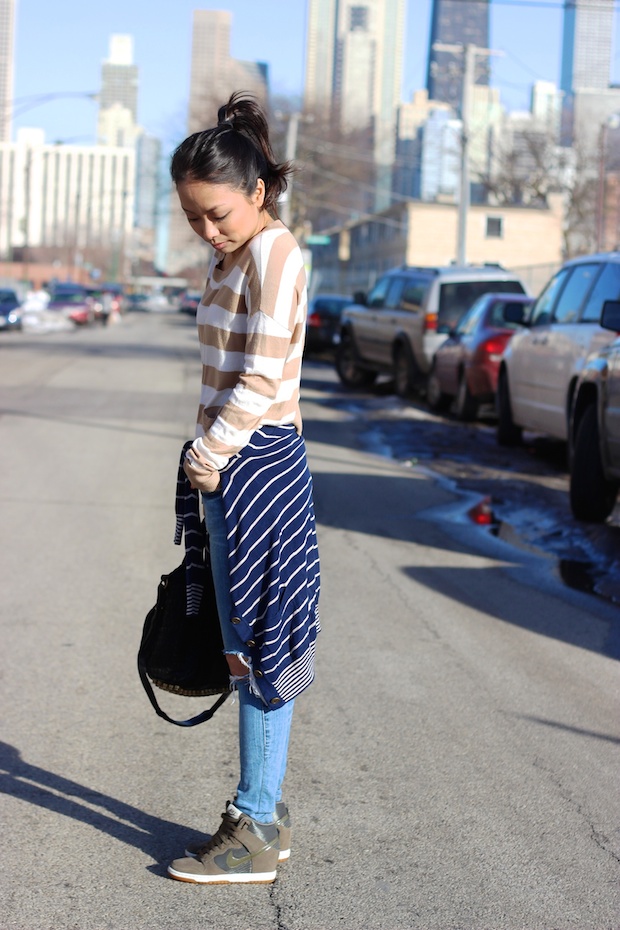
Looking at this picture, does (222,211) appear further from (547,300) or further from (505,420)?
(505,420)

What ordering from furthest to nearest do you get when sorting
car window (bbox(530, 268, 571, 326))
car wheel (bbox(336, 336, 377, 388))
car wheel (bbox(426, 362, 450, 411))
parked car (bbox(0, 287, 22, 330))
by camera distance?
parked car (bbox(0, 287, 22, 330)) < car wheel (bbox(336, 336, 377, 388)) < car wheel (bbox(426, 362, 450, 411)) < car window (bbox(530, 268, 571, 326))

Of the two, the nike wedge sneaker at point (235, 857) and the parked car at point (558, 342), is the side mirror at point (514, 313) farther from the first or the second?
the nike wedge sneaker at point (235, 857)

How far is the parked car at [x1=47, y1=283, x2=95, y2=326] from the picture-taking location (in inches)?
2297

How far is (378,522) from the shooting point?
895 cm

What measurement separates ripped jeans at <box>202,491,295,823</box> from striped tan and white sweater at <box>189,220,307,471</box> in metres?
0.20

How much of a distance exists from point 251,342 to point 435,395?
569 inches

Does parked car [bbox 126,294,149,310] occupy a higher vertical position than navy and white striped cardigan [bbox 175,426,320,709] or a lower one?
higher

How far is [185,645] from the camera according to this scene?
334cm

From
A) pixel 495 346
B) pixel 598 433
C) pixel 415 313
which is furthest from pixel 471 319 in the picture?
pixel 598 433

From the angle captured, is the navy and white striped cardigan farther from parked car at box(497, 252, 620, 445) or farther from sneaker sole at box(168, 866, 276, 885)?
parked car at box(497, 252, 620, 445)

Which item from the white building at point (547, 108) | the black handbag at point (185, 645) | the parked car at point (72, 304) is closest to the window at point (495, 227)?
the white building at point (547, 108)

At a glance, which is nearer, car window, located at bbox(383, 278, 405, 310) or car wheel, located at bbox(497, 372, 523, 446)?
car wheel, located at bbox(497, 372, 523, 446)

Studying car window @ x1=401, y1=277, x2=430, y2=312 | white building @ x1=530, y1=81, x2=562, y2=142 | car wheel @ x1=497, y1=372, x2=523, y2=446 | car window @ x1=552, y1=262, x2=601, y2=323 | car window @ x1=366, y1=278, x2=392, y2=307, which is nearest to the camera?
car window @ x1=552, y1=262, x2=601, y2=323

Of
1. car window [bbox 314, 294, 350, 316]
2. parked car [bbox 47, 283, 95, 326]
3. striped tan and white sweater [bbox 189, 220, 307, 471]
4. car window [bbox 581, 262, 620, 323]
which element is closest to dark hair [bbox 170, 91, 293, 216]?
striped tan and white sweater [bbox 189, 220, 307, 471]
